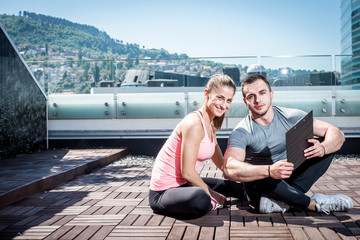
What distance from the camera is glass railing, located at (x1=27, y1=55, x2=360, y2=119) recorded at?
7.28m

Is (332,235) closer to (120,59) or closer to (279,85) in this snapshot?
(279,85)

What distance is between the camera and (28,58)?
7605mm

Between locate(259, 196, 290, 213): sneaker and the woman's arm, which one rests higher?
the woman's arm

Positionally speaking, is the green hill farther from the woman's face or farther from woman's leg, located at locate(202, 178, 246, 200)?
the woman's face

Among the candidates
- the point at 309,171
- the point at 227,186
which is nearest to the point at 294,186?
the point at 309,171

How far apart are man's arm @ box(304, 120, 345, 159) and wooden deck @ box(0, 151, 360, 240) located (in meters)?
0.53

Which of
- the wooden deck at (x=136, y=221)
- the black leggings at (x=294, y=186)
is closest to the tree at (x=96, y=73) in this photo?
the wooden deck at (x=136, y=221)

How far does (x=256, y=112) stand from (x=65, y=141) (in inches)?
232

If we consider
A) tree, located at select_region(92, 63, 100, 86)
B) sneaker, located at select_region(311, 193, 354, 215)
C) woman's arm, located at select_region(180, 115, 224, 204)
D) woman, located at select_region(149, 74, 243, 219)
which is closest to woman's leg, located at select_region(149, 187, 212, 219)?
woman, located at select_region(149, 74, 243, 219)

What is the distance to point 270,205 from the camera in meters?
3.02

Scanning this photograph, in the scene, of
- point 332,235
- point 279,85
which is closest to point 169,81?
point 279,85

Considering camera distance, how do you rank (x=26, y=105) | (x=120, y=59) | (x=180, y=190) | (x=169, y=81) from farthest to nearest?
1. (x=120, y=59)
2. (x=169, y=81)
3. (x=26, y=105)
4. (x=180, y=190)

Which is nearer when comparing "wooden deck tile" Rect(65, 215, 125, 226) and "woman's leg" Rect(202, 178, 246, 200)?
"wooden deck tile" Rect(65, 215, 125, 226)

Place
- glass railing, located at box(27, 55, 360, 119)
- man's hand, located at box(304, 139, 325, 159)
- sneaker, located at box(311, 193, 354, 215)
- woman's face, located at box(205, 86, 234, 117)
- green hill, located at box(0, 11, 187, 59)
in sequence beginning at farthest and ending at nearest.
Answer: green hill, located at box(0, 11, 187, 59), glass railing, located at box(27, 55, 360, 119), sneaker, located at box(311, 193, 354, 215), woman's face, located at box(205, 86, 234, 117), man's hand, located at box(304, 139, 325, 159)
